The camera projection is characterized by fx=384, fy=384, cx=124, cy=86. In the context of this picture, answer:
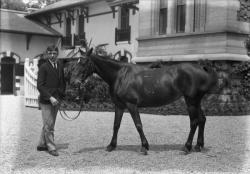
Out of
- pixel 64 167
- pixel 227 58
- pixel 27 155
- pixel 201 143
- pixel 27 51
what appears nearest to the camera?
pixel 64 167

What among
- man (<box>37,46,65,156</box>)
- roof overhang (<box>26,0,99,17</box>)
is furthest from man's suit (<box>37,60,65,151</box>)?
roof overhang (<box>26,0,99,17</box>)

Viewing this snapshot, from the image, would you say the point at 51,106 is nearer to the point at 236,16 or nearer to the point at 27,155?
the point at 27,155

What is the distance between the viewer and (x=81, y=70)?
22.6 feet

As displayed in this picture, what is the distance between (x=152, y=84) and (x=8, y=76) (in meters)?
20.8

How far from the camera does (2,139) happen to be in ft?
27.3

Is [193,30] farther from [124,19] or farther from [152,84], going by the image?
[152,84]

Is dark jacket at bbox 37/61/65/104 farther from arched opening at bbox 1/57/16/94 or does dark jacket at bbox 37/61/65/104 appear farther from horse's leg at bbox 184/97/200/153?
arched opening at bbox 1/57/16/94

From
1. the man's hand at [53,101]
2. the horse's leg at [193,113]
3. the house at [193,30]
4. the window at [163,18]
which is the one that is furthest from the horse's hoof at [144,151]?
the window at [163,18]

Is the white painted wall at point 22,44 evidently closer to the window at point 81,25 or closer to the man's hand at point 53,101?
the window at point 81,25

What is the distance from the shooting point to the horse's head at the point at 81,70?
6.85 m

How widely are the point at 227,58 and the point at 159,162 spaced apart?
8.85 m

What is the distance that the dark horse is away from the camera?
707cm

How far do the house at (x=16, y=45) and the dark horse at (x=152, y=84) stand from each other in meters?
18.2

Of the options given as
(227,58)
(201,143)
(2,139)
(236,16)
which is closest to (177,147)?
(201,143)
